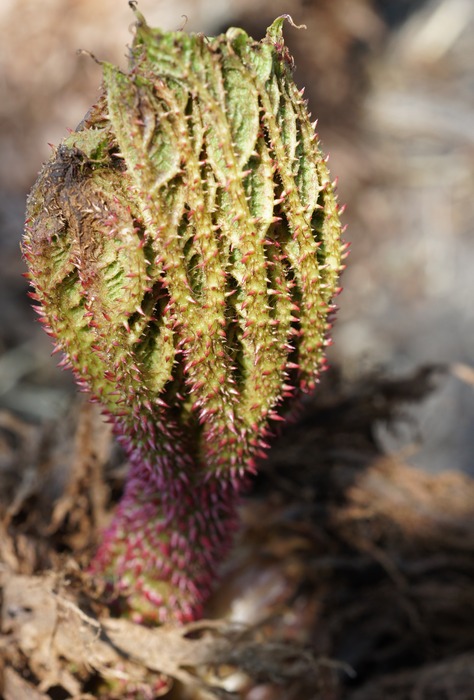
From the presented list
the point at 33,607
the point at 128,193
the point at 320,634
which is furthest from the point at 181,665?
the point at 128,193

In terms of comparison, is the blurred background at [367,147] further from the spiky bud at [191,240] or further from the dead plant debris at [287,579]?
the spiky bud at [191,240]

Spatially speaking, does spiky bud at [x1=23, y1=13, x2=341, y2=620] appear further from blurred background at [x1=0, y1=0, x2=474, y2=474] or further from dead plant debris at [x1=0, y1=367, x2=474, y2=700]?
blurred background at [x1=0, y1=0, x2=474, y2=474]

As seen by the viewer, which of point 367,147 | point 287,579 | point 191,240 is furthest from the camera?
point 367,147

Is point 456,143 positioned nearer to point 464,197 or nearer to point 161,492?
point 464,197

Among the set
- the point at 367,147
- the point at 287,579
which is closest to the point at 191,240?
the point at 287,579

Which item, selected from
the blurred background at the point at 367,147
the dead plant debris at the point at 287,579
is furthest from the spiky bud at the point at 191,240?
the blurred background at the point at 367,147

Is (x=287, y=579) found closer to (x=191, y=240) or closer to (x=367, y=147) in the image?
(x=191, y=240)
